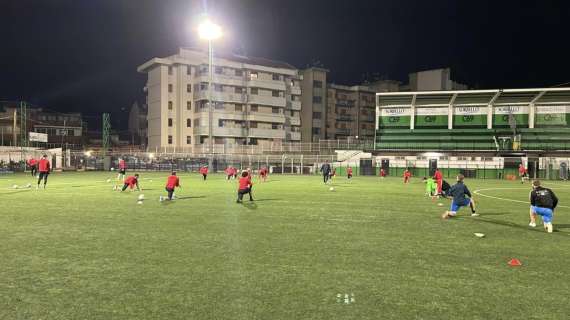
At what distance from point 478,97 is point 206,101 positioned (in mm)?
44927

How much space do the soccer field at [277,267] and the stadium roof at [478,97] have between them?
49.9 metres

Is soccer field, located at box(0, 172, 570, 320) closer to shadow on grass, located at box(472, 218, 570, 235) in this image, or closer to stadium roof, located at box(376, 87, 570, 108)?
shadow on grass, located at box(472, 218, 570, 235)

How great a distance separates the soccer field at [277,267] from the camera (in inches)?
213

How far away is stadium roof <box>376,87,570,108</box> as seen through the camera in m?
58.1

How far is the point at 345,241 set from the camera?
9781 millimetres

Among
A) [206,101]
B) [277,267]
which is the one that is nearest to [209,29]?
[277,267]

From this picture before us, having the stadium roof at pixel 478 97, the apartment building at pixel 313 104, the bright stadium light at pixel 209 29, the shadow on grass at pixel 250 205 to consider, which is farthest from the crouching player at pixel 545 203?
the apartment building at pixel 313 104

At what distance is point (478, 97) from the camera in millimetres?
60469

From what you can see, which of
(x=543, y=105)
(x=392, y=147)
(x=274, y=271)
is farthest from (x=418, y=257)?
(x=543, y=105)

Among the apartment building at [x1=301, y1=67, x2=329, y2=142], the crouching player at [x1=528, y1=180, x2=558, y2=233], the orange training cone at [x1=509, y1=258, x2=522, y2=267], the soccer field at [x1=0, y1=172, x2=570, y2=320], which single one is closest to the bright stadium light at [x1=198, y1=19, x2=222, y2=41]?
the soccer field at [x1=0, y1=172, x2=570, y2=320]

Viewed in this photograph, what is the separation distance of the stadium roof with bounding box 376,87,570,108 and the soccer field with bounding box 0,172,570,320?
49899 mm

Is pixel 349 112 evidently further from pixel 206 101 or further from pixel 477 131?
pixel 477 131

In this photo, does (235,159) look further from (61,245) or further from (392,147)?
(61,245)

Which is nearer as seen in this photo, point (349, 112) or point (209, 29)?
point (209, 29)
